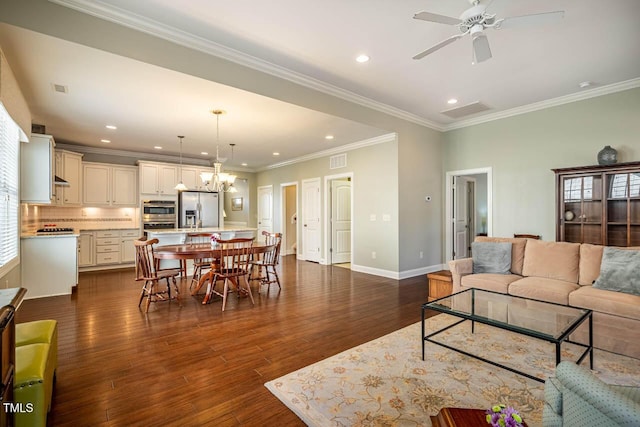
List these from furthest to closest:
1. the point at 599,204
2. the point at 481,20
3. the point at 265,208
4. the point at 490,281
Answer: the point at 265,208 < the point at 599,204 < the point at 490,281 < the point at 481,20

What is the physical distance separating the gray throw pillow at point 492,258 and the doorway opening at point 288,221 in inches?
224

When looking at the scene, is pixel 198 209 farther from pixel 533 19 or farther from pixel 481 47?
pixel 533 19

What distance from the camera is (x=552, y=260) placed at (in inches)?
137

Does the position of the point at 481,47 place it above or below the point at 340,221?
above

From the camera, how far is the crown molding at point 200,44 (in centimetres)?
263

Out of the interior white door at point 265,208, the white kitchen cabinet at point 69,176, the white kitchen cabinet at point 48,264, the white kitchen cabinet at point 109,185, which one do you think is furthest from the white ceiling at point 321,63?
the interior white door at point 265,208

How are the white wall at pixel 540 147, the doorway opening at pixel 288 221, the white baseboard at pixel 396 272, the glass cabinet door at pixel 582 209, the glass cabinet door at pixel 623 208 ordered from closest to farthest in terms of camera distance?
the glass cabinet door at pixel 623 208 < the glass cabinet door at pixel 582 209 < the white wall at pixel 540 147 < the white baseboard at pixel 396 272 < the doorway opening at pixel 288 221

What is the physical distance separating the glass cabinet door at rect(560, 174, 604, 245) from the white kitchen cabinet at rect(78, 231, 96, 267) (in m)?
8.67

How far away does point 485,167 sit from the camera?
568cm

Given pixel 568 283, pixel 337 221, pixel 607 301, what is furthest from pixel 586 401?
pixel 337 221

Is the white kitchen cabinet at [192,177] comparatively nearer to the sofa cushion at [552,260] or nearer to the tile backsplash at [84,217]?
the tile backsplash at [84,217]

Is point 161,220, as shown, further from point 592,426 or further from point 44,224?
point 592,426

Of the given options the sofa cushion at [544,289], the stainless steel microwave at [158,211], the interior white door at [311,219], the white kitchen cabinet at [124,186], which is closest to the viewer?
the sofa cushion at [544,289]

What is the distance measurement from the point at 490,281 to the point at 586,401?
102 inches
